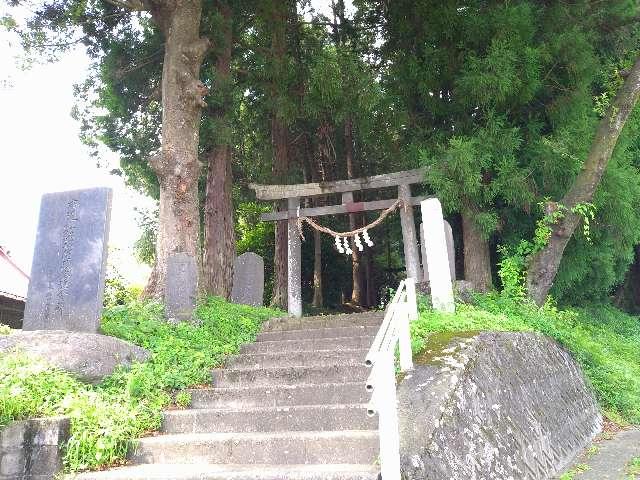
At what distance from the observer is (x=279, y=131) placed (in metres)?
13.6

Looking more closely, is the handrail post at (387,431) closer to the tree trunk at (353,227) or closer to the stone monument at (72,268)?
the stone monument at (72,268)

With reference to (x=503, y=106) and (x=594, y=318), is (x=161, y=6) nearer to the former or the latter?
(x=503, y=106)

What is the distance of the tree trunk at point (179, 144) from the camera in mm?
8938

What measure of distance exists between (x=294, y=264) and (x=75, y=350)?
644 cm

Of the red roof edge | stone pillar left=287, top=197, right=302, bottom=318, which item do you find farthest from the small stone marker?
the red roof edge

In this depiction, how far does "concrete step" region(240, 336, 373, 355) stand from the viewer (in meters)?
6.34

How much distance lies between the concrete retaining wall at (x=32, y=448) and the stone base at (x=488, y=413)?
2.67 m

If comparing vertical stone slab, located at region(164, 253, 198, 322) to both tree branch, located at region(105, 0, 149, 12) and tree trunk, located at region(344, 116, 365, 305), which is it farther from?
tree trunk, located at region(344, 116, 365, 305)

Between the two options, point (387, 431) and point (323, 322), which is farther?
point (323, 322)

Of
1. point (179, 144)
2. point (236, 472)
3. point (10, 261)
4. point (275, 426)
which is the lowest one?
point (236, 472)

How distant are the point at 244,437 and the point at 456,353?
2.12 meters

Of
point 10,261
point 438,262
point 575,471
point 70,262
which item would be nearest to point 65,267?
point 70,262

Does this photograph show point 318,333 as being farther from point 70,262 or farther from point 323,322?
point 70,262

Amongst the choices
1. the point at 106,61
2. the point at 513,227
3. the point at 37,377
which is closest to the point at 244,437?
the point at 37,377
